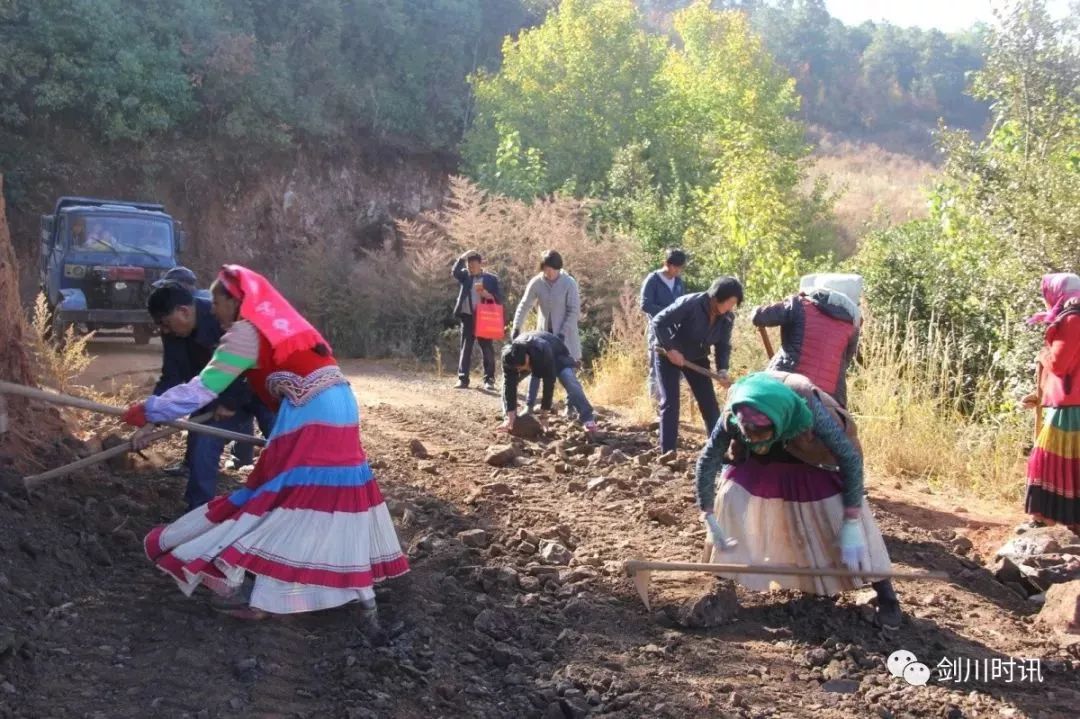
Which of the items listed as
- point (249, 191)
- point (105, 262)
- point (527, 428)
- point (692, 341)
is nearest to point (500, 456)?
point (527, 428)

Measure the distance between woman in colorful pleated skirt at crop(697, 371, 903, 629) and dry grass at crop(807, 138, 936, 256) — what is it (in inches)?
528

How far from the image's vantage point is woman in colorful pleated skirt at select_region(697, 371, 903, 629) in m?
4.73

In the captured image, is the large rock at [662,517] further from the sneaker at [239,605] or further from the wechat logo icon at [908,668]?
the sneaker at [239,605]

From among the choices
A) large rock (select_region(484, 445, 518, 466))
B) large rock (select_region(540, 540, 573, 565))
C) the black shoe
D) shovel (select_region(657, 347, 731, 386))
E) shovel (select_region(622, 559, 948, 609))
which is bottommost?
large rock (select_region(484, 445, 518, 466))

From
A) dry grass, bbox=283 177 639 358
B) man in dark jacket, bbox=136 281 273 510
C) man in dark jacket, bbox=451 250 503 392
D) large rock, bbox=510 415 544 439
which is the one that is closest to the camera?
man in dark jacket, bbox=136 281 273 510

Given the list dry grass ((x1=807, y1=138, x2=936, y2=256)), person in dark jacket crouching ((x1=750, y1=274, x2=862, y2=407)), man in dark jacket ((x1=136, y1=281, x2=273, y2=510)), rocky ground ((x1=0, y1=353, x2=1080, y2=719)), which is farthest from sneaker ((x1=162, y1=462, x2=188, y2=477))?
dry grass ((x1=807, y1=138, x2=936, y2=256))

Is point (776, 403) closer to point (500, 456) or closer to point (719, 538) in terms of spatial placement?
point (719, 538)

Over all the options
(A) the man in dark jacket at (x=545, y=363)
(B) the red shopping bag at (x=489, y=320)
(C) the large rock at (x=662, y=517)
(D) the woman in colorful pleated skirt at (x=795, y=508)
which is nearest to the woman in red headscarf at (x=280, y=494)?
(D) the woman in colorful pleated skirt at (x=795, y=508)

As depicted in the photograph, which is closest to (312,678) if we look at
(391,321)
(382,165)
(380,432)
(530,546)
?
(530,546)

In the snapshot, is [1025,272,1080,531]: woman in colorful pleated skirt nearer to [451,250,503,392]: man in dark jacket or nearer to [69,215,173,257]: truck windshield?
[451,250,503,392]: man in dark jacket

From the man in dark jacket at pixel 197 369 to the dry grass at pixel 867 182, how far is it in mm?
13628

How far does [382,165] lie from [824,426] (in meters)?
24.8

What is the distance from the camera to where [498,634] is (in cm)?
470

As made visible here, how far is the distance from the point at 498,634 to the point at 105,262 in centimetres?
1310
